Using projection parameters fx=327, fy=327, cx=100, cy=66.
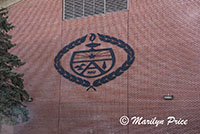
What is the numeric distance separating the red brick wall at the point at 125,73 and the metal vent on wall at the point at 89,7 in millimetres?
277

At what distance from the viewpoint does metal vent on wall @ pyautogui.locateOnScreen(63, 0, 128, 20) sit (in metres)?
14.7

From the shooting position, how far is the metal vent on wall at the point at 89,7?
48.1ft

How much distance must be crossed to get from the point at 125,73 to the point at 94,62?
5.06 feet

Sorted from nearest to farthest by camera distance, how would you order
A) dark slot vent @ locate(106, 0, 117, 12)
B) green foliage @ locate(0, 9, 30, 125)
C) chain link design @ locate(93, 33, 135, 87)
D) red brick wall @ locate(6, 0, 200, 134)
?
green foliage @ locate(0, 9, 30, 125), red brick wall @ locate(6, 0, 200, 134), chain link design @ locate(93, 33, 135, 87), dark slot vent @ locate(106, 0, 117, 12)

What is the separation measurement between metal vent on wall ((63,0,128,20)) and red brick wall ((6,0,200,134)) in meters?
0.28

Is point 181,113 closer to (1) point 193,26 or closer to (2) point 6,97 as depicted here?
(1) point 193,26

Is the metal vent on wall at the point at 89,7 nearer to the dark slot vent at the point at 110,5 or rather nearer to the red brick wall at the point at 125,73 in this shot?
the dark slot vent at the point at 110,5

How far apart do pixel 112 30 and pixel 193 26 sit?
3502 mm

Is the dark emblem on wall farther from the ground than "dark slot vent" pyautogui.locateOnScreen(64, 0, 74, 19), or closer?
closer

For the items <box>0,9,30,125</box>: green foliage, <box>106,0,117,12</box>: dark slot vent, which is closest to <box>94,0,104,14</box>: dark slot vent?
<box>106,0,117,12</box>: dark slot vent

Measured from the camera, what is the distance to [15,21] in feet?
55.2

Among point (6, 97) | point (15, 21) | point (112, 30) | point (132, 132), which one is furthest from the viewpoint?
point (15, 21)

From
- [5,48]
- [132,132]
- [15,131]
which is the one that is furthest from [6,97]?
[132,132]

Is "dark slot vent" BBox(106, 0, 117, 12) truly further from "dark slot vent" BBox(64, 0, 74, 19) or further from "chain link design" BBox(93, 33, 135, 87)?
"dark slot vent" BBox(64, 0, 74, 19)
